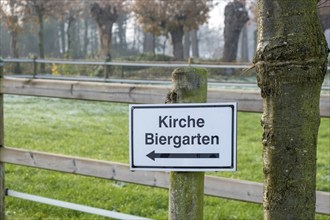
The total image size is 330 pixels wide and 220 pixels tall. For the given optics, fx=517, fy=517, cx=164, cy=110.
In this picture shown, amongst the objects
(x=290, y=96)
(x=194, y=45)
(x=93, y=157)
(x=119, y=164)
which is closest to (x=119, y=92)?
(x=119, y=164)

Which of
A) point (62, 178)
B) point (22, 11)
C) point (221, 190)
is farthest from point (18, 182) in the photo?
point (22, 11)

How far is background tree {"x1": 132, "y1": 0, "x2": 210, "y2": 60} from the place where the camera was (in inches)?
899

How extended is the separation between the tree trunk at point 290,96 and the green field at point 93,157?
8.31ft

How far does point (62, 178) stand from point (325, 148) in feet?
11.4

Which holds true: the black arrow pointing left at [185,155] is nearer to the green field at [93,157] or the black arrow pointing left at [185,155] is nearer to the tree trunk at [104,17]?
the green field at [93,157]

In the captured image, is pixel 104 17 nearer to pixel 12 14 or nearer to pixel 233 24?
pixel 12 14

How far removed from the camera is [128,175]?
115 inches

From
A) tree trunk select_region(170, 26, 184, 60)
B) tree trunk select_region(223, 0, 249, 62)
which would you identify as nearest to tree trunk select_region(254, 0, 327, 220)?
tree trunk select_region(223, 0, 249, 62)

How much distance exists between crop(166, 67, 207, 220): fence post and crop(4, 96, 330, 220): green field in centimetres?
213

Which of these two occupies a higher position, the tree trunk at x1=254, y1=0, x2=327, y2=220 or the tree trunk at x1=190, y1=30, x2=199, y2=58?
the tree trunk at x1=190, y1=30, x2=199, y2=58

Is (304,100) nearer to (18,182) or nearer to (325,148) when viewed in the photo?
(18,182)

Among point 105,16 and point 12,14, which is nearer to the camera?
point 12,14

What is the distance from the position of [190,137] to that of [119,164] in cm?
130

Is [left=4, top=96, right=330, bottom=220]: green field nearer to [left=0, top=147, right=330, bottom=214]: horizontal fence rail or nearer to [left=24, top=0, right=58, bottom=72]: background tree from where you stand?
[left=0, top=147, right=330, bottom=214]: horizontal fence rail
